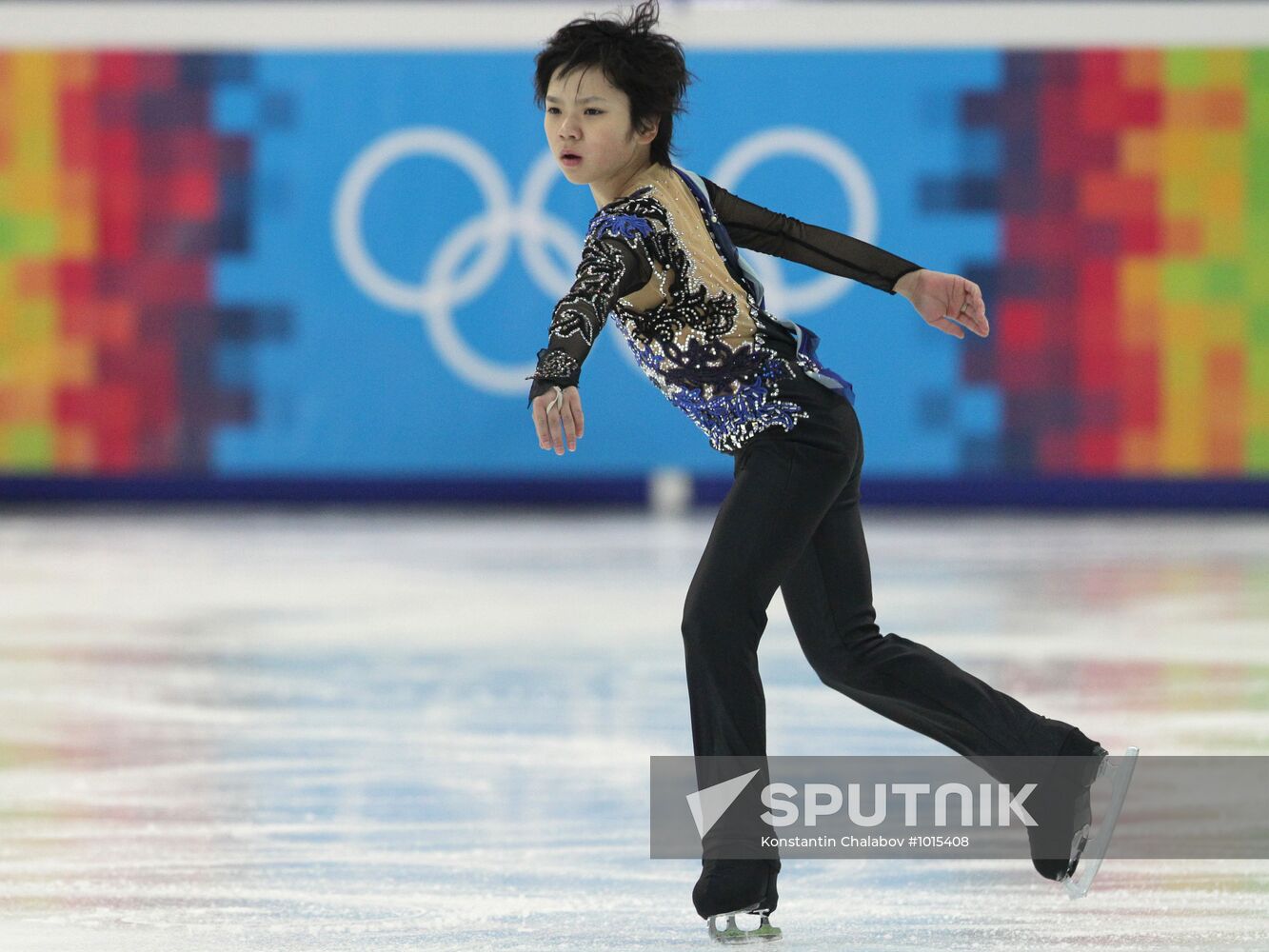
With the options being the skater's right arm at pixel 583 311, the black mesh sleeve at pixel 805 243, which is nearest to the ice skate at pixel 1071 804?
the black mesh sleeve at pixel 805 243

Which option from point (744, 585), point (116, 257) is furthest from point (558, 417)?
point (116, 257)

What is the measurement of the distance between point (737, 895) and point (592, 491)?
8.44 metres

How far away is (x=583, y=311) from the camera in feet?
8.35

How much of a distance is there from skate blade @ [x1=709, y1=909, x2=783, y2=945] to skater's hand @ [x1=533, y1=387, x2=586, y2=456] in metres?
0.80

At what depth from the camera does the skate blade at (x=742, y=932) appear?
274cm

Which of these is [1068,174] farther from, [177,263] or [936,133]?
[177,263]

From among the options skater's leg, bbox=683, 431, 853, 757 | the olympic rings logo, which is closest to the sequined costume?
skater's leg, bbox=683, 431, 853, 757

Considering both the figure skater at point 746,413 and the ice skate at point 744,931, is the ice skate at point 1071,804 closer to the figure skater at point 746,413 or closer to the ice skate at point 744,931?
the figure skater at point 746,413

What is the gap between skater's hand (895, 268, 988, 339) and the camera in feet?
9.37

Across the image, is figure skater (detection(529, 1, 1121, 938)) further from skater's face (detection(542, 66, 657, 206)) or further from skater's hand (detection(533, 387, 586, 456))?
skater's hand (detection(533, 387, 586, 456))

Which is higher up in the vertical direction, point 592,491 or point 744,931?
point 744,931

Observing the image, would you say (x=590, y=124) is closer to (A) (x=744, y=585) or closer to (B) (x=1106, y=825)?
(A) (x=744, y=585)

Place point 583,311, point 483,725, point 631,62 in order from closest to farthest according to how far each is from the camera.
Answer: point 583,311
point 631,62
point 483,725

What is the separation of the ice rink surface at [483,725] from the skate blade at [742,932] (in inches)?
1.6
